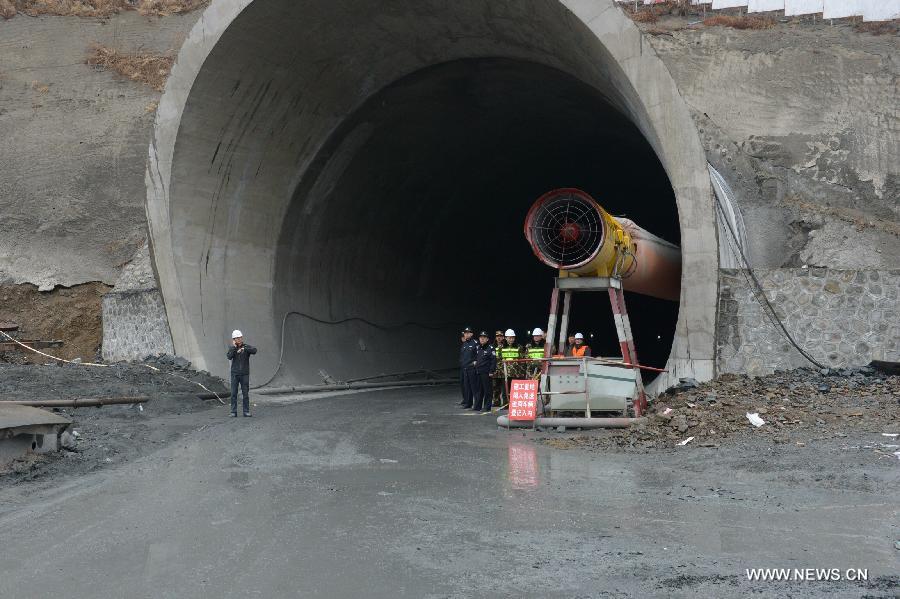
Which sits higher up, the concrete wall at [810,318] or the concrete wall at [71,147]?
the concrete wall at [71,147]

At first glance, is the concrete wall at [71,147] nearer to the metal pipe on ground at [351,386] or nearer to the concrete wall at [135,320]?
the concrete wall at [135,320]

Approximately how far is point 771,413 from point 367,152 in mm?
9683

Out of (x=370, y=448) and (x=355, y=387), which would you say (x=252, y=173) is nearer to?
(x=355, y=387)

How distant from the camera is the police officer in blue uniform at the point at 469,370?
584 inches

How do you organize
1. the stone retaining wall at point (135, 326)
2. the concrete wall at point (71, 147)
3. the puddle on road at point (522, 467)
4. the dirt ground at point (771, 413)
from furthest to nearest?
the concrete wall at point (71, 147) < the stone retaining wall at point (135, 326) < the dirt ground at point (771, 413) < the puddle on road at point (522, 467)

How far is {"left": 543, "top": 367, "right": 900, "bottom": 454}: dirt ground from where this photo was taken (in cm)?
980

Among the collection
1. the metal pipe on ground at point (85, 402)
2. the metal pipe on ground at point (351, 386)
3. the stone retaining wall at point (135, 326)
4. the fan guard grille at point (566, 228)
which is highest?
the fan guard grille at point (566, 228)

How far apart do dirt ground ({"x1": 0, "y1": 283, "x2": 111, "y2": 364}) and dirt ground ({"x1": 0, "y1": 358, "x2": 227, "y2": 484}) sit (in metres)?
7.52

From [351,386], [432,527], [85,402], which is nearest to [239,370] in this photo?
[85,402]

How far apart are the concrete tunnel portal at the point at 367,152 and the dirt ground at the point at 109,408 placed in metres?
1.26

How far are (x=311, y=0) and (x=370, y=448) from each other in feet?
24.4

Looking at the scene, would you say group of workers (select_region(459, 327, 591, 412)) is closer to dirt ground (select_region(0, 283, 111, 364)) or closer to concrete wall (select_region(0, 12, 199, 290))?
dirt ground (select_region(0, 283, 111, 364))

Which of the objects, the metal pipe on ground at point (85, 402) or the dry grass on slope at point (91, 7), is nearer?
the metal pipe on ground at point (85, 402)

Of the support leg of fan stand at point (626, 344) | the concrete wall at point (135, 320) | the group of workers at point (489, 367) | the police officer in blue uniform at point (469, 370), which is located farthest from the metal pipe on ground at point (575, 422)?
the concrete wall at point (135, 320)
